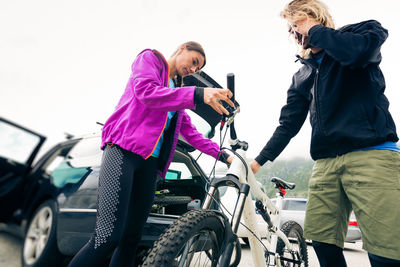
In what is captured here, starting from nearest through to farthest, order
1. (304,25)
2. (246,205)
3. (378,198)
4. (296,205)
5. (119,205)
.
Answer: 1. (378,198)
2. (119,205)
3. (304,25)
4. (246,205)
5. (296,205)

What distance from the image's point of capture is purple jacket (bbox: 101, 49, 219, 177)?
4.09 feet

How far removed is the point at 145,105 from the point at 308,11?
3.74 ft

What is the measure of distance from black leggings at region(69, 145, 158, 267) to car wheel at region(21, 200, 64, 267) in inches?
51.6

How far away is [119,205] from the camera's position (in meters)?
1.24

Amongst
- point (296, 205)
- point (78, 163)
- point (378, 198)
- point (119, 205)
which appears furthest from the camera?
point (296, 205)

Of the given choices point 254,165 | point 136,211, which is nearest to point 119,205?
point 136,211

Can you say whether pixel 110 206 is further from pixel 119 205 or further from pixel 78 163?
pixel 78 163

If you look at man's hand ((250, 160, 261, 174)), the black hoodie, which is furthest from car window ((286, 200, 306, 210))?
the black hoodie

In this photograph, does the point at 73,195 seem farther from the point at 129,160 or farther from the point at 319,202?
the point at 319,202

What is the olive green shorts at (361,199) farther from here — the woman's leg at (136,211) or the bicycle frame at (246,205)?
the woman's leg at (136,211)

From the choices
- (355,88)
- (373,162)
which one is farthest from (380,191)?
(355,88)

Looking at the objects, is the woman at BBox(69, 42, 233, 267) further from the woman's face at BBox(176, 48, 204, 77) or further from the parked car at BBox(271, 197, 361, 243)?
the parked car at BBox(271, 197, 361, 243)

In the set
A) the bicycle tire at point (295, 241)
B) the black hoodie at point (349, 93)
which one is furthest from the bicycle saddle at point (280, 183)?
the black hoodie at point (349, 93)

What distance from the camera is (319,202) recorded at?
145 centimetres
